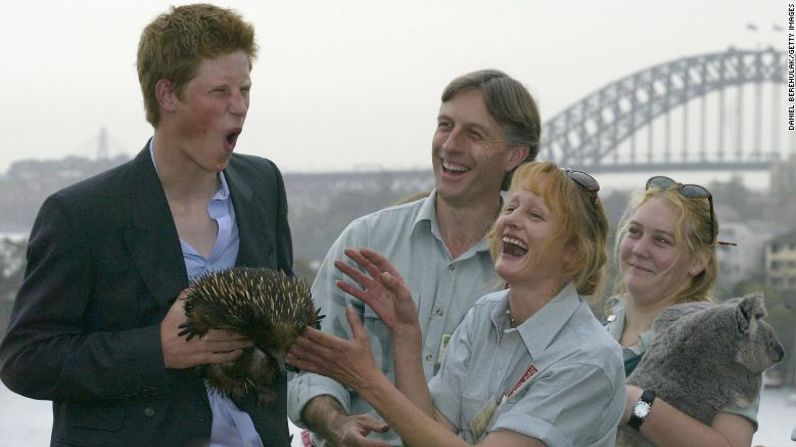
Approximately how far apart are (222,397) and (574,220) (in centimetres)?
108

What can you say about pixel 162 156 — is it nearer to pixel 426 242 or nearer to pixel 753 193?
pixel 426 242

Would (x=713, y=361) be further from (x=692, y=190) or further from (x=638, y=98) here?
(x=638, y=98)

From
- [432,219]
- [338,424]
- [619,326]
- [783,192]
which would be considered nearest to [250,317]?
[338,424]

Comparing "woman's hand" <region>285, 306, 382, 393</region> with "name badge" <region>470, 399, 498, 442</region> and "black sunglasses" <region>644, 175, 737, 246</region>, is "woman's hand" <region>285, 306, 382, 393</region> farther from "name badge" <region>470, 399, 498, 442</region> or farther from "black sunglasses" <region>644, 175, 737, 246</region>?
"black sunglasses" <region>644, 175, 737, 246</region>

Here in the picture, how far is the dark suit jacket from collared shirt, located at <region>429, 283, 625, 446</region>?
0.54 metres

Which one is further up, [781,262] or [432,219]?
[432,219]

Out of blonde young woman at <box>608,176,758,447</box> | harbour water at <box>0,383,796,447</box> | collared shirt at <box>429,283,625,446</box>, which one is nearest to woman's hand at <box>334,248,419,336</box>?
collared shirt at <box>429,283,625,446</box>

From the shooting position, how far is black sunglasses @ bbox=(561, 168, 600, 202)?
10.1ft

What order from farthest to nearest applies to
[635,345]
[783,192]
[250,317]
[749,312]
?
[783,192]
[635,345]
[749,312]
[250,317]

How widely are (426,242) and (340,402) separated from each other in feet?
2.14

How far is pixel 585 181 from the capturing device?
3072 millimetres

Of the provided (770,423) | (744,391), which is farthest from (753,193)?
(744,391)

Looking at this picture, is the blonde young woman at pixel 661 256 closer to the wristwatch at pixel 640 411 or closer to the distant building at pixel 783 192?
the wristwatch at pixel 640 411

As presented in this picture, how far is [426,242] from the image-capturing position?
3.78m
